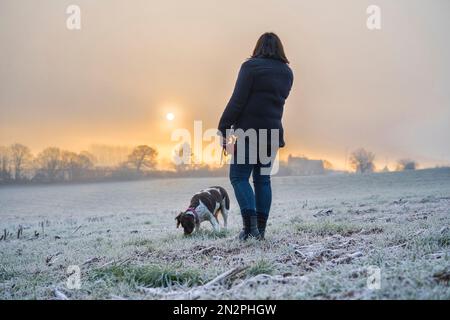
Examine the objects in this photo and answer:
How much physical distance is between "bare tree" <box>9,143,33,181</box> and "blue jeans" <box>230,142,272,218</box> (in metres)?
50.3

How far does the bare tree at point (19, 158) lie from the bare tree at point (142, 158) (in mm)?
12655

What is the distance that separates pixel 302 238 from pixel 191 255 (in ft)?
5.25

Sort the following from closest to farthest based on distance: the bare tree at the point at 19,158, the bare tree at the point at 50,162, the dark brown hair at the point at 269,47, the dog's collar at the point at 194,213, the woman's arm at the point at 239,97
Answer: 1. the woman's arm at the point at 239,97
2. the dark brown hair at the point at 269,47
3. the dog's collar at the point at 194,213
4. the bare tree at the point at 19,158
5. the bare tree at the point at 50,162

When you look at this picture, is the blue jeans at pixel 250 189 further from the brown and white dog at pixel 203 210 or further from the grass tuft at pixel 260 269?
the brown and white dog at pixel 203 210

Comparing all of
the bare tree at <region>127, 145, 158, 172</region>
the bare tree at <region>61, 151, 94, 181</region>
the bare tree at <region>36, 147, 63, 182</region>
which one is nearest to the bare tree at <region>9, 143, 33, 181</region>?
the bare tree at <region>36, 147, 63, 182</region>

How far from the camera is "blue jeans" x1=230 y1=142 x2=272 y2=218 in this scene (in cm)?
519

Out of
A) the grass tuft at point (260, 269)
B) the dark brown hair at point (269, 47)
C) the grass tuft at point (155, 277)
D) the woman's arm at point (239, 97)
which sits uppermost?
the dark brown hair at point (269, 47)

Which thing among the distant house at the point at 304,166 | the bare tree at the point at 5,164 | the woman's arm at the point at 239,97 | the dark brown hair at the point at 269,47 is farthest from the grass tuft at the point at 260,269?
the bare tree at the point at 5,164

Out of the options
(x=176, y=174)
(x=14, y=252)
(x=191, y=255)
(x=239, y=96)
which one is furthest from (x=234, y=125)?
(x=176, y=174)

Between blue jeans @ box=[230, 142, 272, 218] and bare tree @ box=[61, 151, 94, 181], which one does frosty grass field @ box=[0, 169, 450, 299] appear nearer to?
blue jeans @ box=[230, 142, 272, 218]

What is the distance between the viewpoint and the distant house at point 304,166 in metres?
54.3

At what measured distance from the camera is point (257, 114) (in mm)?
5148

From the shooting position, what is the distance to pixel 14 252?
668 centimetres
